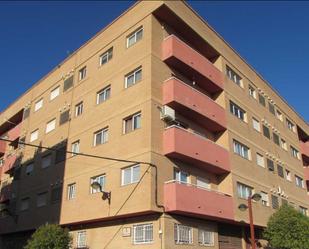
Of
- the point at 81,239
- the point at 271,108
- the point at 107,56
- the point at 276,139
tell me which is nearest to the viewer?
the point at 81,239

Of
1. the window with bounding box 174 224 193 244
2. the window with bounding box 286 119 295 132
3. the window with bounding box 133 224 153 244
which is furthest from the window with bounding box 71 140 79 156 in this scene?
the window with bounding box 286 119 295 132

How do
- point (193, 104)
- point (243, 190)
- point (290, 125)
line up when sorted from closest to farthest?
1. point (193, 104)
2. point (243, 190)
3. point (290, 125)

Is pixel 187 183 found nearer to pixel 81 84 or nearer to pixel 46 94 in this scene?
pixel 81 84

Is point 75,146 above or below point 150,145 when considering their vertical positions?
above

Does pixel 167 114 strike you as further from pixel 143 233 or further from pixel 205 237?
pixel 205 237

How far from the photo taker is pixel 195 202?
68.6 feet

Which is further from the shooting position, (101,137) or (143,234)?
(101,137)

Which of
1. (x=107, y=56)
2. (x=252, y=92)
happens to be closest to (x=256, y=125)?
(x=252, y=92)

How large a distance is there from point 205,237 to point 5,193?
2042 cm

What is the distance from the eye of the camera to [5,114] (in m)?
41.7

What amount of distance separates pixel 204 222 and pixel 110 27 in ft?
47.9

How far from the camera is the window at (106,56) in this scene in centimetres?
2698

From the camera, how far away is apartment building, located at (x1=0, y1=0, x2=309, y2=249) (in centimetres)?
2108

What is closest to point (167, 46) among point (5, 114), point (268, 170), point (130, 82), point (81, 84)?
point (130, 82)
